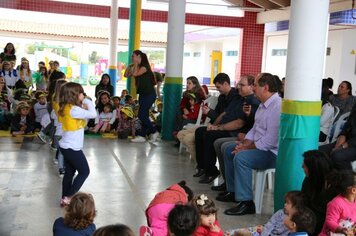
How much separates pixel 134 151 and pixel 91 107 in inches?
103

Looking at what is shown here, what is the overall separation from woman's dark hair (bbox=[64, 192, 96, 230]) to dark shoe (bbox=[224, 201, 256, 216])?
1887 mm

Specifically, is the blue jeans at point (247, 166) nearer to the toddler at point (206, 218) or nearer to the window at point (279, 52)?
the toddler at point (206, 218)

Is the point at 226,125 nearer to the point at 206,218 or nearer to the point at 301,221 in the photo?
the point at 301,221

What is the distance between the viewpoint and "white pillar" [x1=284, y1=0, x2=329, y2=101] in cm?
363

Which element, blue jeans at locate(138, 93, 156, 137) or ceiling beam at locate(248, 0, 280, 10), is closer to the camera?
blue jeans at locate(138, 93, 156, 137)

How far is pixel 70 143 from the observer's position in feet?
13.1

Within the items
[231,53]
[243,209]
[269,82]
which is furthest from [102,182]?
[231,53]

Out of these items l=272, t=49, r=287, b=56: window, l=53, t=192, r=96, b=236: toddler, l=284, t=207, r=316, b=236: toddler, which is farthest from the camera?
l=272, t=49, r=287, b=56: window

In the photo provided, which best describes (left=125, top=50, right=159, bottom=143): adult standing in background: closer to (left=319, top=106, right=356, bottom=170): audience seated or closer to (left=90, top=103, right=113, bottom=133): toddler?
(left=90, top=103, right=113, bottom=133): toddler

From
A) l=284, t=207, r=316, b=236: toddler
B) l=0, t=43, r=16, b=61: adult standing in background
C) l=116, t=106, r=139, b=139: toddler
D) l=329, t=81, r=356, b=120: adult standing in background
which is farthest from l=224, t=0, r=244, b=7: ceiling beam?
l=284, t=207, r=316, b=236: toddler

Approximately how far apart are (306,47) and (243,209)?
150 cm

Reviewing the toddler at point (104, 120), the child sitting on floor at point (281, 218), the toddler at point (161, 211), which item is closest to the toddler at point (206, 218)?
the toddler at point (161, 211)

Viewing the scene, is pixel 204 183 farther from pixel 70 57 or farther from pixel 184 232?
pixel 70 57

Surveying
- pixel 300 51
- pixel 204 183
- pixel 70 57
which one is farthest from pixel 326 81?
pixel 70 57
